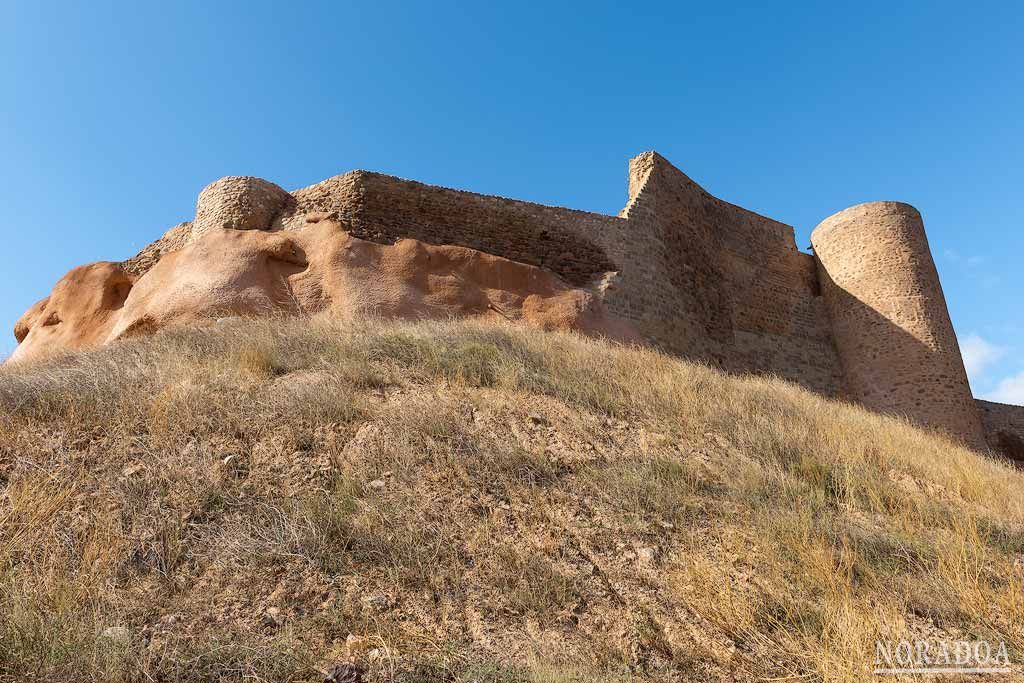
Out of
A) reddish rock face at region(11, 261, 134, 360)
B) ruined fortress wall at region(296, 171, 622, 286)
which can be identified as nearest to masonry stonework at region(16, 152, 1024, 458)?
ruined fortress wall at region(296, 171, 622, 286)

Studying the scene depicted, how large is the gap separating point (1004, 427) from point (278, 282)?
1816 cm

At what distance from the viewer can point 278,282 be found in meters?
8.99

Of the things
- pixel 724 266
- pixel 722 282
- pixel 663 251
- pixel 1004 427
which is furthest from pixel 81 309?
pixel 1004 427

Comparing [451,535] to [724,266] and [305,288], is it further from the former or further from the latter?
[724,266]

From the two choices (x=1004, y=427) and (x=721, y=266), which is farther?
(x=1004, y=427)

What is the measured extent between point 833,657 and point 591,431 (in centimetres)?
243

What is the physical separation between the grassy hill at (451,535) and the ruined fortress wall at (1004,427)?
44.9ft

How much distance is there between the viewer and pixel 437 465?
151 inches

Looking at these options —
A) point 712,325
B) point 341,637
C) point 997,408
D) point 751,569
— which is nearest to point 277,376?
point 341,637

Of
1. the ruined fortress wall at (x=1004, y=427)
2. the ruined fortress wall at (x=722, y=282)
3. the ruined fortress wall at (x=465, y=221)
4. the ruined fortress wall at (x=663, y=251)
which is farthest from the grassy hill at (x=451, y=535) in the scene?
the ruined fortress wall at (x=1004, y=427)

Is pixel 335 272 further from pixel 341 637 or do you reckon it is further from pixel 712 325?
pixel 712 325

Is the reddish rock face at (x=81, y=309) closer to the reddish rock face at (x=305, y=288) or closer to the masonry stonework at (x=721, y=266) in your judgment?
the reddish rock face at (x=305, y=288)

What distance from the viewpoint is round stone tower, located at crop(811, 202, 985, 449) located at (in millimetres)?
13500

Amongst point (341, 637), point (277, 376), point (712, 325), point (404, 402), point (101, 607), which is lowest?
point (341, 637)
